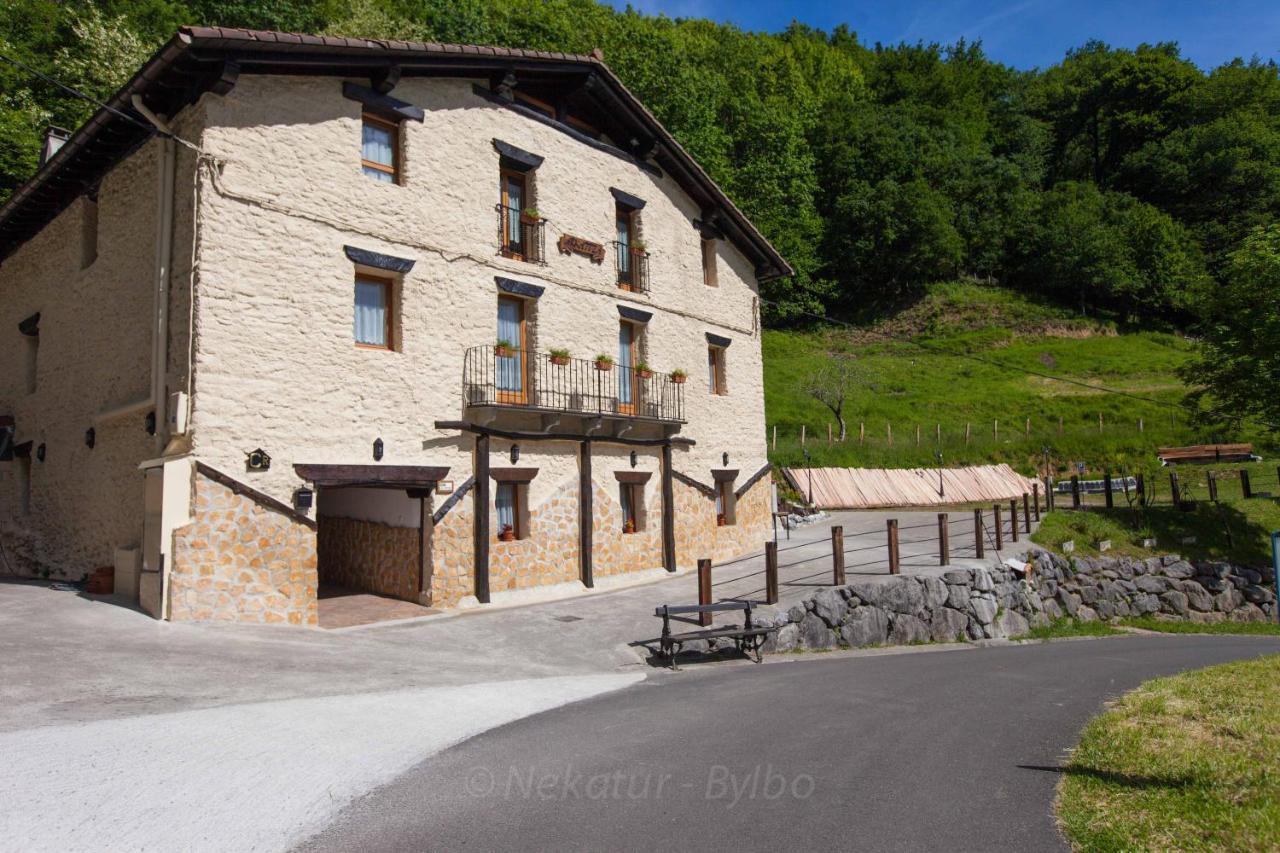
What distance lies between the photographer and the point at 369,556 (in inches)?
558

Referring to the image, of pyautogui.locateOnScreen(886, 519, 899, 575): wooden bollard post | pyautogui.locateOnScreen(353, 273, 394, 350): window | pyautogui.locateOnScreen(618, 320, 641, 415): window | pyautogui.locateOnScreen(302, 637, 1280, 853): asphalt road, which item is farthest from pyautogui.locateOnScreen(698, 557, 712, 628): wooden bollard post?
pyautogui.locateOnScreen(353, 273, 394, 350): window

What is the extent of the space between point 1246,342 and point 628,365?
17509 millimetres

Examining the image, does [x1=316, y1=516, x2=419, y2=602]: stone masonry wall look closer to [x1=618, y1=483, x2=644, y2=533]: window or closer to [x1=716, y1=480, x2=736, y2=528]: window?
[x1=618, y1=483, x2=644, y2=533]: window

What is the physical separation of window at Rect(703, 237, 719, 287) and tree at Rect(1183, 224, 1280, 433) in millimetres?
14616

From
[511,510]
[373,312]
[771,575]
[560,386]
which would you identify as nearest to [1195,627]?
[771,575]

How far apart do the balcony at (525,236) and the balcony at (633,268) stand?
8.10 ft

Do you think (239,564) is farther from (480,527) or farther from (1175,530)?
(1175,530)

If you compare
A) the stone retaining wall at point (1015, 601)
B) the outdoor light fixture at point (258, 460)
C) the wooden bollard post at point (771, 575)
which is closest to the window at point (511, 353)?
the outdoor light fixture at point (258, 460)

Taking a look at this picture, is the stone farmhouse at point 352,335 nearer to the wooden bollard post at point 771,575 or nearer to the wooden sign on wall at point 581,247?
the wooden sign on wall at point 581,247

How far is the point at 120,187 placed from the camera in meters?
12.7

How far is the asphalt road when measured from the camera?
4512mm

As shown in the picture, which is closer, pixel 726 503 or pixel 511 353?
pixel 511 353

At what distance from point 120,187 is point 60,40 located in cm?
2299

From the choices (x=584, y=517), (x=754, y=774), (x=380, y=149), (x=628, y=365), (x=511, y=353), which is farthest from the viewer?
(x=628, y=365)
